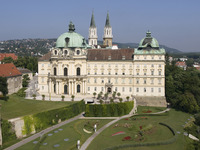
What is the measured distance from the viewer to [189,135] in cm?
4828

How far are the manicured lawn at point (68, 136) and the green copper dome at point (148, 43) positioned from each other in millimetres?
36063

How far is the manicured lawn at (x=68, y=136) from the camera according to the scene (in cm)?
4272

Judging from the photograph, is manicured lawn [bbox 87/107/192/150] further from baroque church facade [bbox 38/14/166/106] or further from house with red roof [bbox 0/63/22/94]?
house with red roof [bbox 0/63/22/94]

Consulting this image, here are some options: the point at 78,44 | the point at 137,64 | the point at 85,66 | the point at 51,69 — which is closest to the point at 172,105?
the point at 137,64

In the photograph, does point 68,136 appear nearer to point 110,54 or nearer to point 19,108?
point 19,108

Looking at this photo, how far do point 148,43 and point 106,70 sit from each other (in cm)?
1770

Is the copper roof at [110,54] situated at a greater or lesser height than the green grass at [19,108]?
greater

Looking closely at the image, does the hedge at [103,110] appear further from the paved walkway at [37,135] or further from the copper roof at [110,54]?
the copper roof at [110,54]

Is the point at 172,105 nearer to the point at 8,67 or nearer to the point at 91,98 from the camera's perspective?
the point at 91,98

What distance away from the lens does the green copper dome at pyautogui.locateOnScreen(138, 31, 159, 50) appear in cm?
8356

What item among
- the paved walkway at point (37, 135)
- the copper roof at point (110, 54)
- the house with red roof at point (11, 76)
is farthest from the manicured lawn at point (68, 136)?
the house with red roof at point (11, 76)

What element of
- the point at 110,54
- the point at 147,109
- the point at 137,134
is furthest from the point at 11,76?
the point at 137,134

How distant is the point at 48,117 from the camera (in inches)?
2157

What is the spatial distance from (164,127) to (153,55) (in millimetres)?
35970
